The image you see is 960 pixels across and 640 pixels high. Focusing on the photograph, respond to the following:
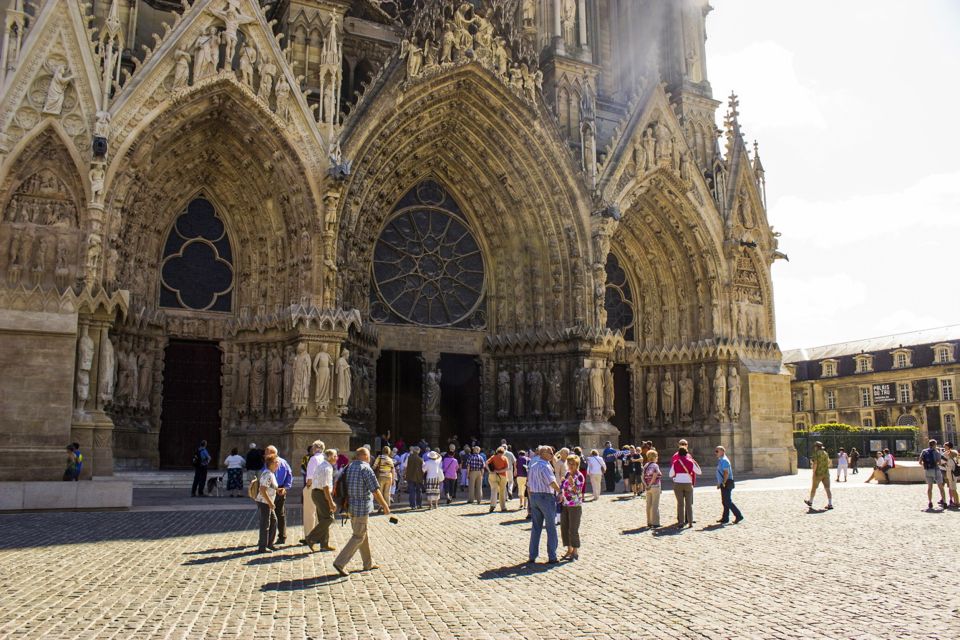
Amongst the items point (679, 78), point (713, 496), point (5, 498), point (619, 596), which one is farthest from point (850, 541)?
point (679, 78)

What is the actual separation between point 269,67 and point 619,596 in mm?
17590

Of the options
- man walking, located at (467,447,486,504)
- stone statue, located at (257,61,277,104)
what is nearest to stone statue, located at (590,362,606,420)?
man walking, located at (467,447,486,504)

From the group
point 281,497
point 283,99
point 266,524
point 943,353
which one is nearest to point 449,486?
point 281,497

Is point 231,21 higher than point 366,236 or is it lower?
higher

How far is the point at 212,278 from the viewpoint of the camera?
2305 centimetres

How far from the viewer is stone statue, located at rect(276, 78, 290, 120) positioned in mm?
21828

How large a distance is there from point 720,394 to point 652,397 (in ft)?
7.18

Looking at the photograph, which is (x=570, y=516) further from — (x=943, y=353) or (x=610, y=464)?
(x=943, y=353)

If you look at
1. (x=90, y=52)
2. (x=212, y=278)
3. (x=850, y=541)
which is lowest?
(x=850, y=541)

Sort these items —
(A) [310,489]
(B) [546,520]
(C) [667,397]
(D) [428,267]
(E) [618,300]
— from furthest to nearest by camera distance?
(E) [618,300]
(C) [667,397]
(D) [428,267]
(A) [310,489]
(B) [546,520]

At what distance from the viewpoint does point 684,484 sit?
14039 millimetres

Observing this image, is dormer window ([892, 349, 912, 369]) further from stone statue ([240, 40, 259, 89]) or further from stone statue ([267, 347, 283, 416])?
stone statue ([240, 40, 259, 89])

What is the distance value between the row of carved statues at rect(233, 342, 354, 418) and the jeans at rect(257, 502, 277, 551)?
32.2 ft

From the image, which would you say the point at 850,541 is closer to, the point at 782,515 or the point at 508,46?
the point at 782,515
